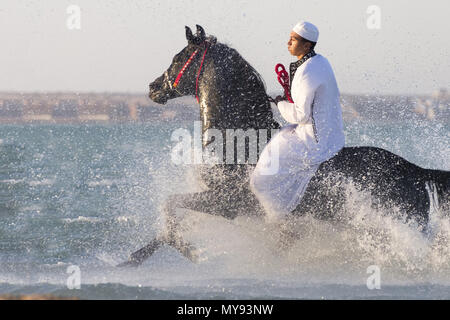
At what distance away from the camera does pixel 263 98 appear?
8156 millimetres

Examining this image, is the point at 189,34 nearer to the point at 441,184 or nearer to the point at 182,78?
the point at 182,78

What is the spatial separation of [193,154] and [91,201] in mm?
14483

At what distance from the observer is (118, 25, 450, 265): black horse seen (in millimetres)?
8062

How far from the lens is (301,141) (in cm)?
793

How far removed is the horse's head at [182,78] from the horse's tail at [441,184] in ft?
9.35

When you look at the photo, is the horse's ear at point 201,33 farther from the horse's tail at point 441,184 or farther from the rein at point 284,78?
the horse's tail at point 441,184

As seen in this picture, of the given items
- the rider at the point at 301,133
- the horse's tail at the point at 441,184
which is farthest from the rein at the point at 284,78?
the horse's tail at the point at 441,184

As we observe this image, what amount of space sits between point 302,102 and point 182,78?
156 centimetres

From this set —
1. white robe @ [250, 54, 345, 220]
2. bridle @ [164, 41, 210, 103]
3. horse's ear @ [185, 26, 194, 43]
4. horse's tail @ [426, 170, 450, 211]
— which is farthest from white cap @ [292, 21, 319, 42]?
horse's tail @ [426, 170, 450, 211]

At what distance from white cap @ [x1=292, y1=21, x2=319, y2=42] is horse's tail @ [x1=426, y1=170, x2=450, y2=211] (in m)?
1.99

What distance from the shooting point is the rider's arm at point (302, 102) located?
7.69 metres

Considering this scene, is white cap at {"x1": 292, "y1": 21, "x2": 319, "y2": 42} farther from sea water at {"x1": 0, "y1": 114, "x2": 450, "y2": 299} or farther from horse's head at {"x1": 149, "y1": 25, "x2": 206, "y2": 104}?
sea water at {"x1": 0, "y1": 114, "x2": 450, "y2": 299}

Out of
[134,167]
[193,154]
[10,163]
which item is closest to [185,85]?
[193,154]

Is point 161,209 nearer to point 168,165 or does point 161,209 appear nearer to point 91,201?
point 168,165
